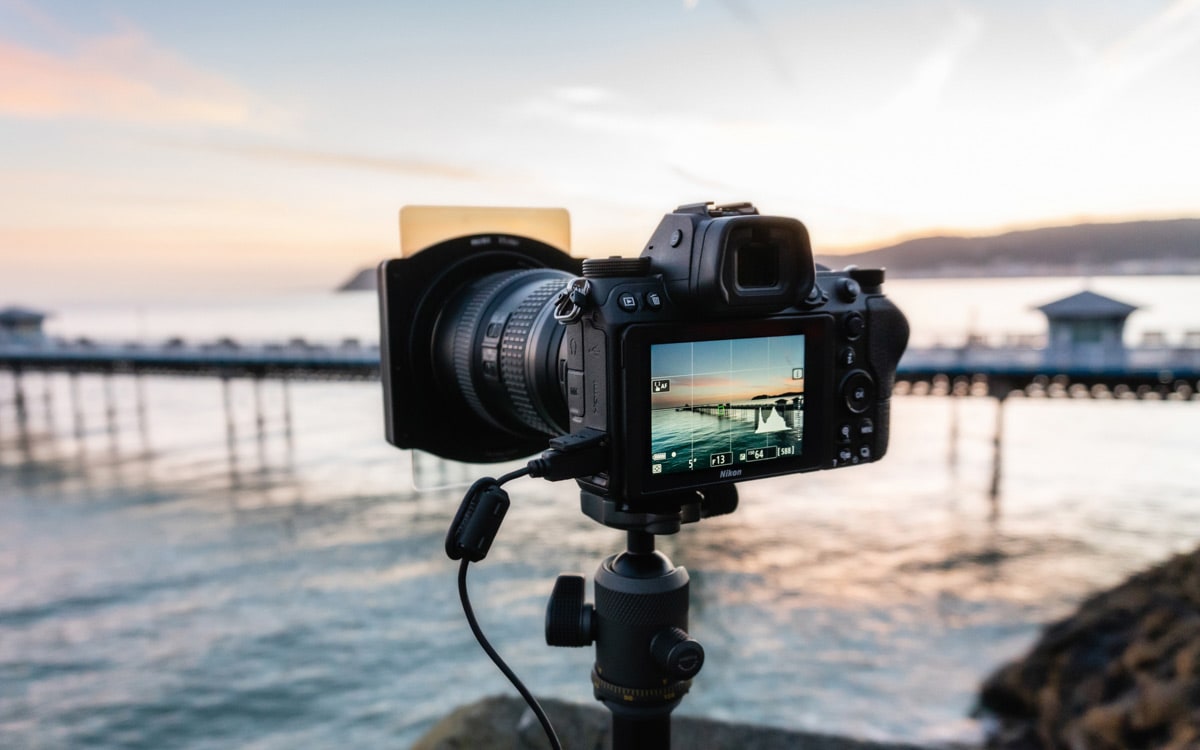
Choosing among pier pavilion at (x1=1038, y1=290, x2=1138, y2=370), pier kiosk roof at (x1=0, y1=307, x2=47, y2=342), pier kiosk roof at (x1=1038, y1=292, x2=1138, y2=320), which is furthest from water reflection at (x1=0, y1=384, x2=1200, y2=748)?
pier kiosk roof at (x1=0, y1=307, x2=47, y2=342)

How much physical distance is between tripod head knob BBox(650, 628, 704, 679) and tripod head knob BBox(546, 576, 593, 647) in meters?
0.19

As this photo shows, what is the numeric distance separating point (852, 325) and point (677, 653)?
0.90 meters

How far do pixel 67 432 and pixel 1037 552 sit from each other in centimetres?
4471

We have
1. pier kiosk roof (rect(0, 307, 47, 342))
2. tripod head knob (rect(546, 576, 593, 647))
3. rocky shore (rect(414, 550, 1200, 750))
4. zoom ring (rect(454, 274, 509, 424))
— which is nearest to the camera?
tripod head knob (rect(546, 576, 593, 647))

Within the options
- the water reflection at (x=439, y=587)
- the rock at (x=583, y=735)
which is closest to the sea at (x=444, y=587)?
the water reflection at (x=439, y=587)

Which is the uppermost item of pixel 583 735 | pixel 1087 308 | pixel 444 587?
pixel 1087 308

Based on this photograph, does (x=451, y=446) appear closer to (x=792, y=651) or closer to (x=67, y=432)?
(x=792, y=651)

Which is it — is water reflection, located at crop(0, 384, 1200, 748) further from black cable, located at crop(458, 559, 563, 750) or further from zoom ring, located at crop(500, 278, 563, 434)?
black cable, located at crop(458, 559, 563, 750)

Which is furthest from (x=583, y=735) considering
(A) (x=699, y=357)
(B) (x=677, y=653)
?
(A) (x=699, y=357)

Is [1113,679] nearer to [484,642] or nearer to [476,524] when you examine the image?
[484,642]

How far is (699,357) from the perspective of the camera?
1.73m

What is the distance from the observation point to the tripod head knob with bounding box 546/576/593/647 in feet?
6.30

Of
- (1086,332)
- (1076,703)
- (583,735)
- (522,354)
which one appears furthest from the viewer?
(1086,332)

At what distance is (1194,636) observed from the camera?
33.0 ft
